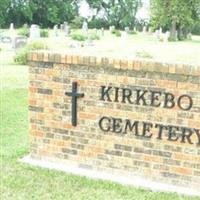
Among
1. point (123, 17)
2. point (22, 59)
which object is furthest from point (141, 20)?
point (22, 59)

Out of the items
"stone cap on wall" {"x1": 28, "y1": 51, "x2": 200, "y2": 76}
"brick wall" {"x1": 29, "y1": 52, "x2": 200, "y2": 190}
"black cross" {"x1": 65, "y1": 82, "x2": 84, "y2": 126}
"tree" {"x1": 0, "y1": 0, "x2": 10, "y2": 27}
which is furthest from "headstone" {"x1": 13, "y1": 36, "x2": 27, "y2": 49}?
"tree" {"x1": 0, "y1": 0, "x2": 10, "y2": 27}

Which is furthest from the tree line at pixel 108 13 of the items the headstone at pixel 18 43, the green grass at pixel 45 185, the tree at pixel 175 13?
the green grass at pixel 45 185

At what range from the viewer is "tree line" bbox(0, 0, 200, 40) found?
5069 centimetres

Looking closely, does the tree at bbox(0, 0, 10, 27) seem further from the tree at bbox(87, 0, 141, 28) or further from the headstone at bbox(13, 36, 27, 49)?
the headstone at bbox(13, 36, 27, 49)

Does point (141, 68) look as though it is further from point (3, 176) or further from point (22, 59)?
point (22, 59)

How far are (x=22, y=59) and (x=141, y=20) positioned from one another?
54.4m

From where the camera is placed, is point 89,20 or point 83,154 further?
point 89,20

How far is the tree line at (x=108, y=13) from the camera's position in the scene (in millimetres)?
50688

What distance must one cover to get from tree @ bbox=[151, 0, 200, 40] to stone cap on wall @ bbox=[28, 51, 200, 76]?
43.4 m

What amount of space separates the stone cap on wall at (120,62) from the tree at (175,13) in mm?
43414

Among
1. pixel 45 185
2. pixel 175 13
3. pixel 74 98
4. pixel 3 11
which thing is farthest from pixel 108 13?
pixel 45 185

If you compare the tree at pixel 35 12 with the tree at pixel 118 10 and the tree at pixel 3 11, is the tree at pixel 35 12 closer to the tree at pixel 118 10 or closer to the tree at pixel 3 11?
the tree at pixel 3 11

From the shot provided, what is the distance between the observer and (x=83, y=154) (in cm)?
621

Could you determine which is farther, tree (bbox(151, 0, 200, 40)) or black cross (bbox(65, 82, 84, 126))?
tree (bbox(151, 0, 200, 40))
